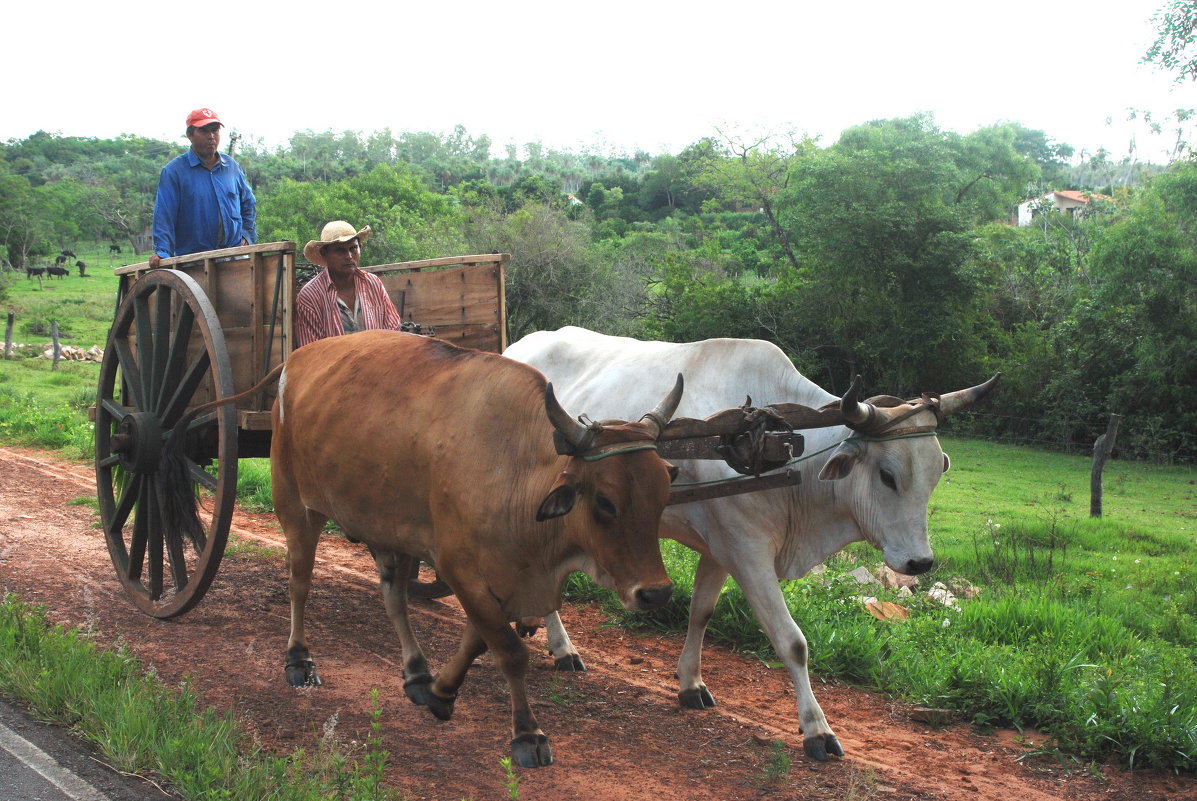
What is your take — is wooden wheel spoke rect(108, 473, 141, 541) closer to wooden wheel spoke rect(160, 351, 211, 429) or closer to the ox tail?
the ox tail

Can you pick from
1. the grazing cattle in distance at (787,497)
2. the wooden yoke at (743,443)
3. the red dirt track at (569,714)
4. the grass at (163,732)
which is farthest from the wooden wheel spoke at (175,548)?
the wooden yoke at (743,443)

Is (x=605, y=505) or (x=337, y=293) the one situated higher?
(x=337, y=293)

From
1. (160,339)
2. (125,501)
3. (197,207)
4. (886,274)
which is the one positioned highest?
(886,274)

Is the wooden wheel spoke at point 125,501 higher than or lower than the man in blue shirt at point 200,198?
lower

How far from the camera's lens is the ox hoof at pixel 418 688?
461cm

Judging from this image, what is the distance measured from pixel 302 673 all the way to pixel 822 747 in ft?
7.90

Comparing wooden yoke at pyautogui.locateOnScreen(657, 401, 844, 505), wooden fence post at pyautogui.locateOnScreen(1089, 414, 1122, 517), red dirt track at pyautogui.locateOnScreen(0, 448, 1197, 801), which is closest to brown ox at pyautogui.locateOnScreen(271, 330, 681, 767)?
red dirt track at pyautogui.locateOnScreen(0, 448, 1197, 801)

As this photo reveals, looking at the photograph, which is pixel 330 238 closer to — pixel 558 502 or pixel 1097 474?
pixel 558 502

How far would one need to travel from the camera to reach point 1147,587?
32.8 feet

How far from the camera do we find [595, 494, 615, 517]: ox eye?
11.8ft

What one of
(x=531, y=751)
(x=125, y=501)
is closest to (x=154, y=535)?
(x=125, y=501)

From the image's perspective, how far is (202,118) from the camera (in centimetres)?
657

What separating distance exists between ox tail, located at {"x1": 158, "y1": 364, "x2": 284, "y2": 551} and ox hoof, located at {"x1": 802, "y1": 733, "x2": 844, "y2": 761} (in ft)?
10.9

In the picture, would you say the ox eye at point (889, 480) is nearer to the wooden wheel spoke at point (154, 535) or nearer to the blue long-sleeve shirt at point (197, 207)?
the wooden wheel spoke at point (154, 535)
